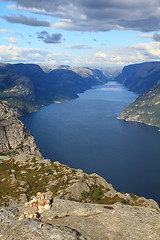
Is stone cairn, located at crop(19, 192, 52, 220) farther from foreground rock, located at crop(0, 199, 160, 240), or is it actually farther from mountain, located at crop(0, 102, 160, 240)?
foreground rock, located at crop(0, 199, 160, 240)

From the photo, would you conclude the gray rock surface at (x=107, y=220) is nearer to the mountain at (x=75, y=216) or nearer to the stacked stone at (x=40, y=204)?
the mountain at (x=75, y=216)

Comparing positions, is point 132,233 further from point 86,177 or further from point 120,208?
point 86,177

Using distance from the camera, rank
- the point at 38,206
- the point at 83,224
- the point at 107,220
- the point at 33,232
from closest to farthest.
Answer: the point at 33,232 → the point at 83,224 → the point at 107,220 → the point at 38,206

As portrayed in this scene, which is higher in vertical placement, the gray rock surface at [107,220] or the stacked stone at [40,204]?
the stacked stone at [40,204]

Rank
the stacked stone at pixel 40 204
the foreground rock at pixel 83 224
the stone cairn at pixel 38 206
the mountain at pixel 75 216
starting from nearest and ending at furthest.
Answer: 1. the foreground rock at pixel 83 224
2. the mountain at pixel 75 216
3. the stone cairn at pixel 38 206
4. the stacked stone at pixel 40 204

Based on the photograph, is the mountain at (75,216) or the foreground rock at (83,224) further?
the mountain at (75,216)

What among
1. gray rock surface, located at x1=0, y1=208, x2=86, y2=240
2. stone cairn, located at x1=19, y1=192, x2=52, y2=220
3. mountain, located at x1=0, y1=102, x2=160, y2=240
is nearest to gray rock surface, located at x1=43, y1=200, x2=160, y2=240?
mountain, located at x1=0, y1=102, x2=160, y2=240

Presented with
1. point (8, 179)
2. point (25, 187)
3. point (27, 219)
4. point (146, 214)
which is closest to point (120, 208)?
point (146, 214)

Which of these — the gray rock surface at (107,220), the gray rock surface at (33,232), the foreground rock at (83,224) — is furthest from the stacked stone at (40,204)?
the gray rock surface at (33,232)

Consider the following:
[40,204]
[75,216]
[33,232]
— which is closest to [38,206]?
[40,204]

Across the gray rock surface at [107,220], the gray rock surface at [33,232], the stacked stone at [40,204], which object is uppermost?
the gray rock surface at [33,232]

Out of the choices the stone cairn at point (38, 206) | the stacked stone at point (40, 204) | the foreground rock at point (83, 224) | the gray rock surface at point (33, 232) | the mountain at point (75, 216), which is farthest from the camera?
the stacked stone at point (40, 204)

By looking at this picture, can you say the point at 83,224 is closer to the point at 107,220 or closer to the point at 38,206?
the point at 107,220
